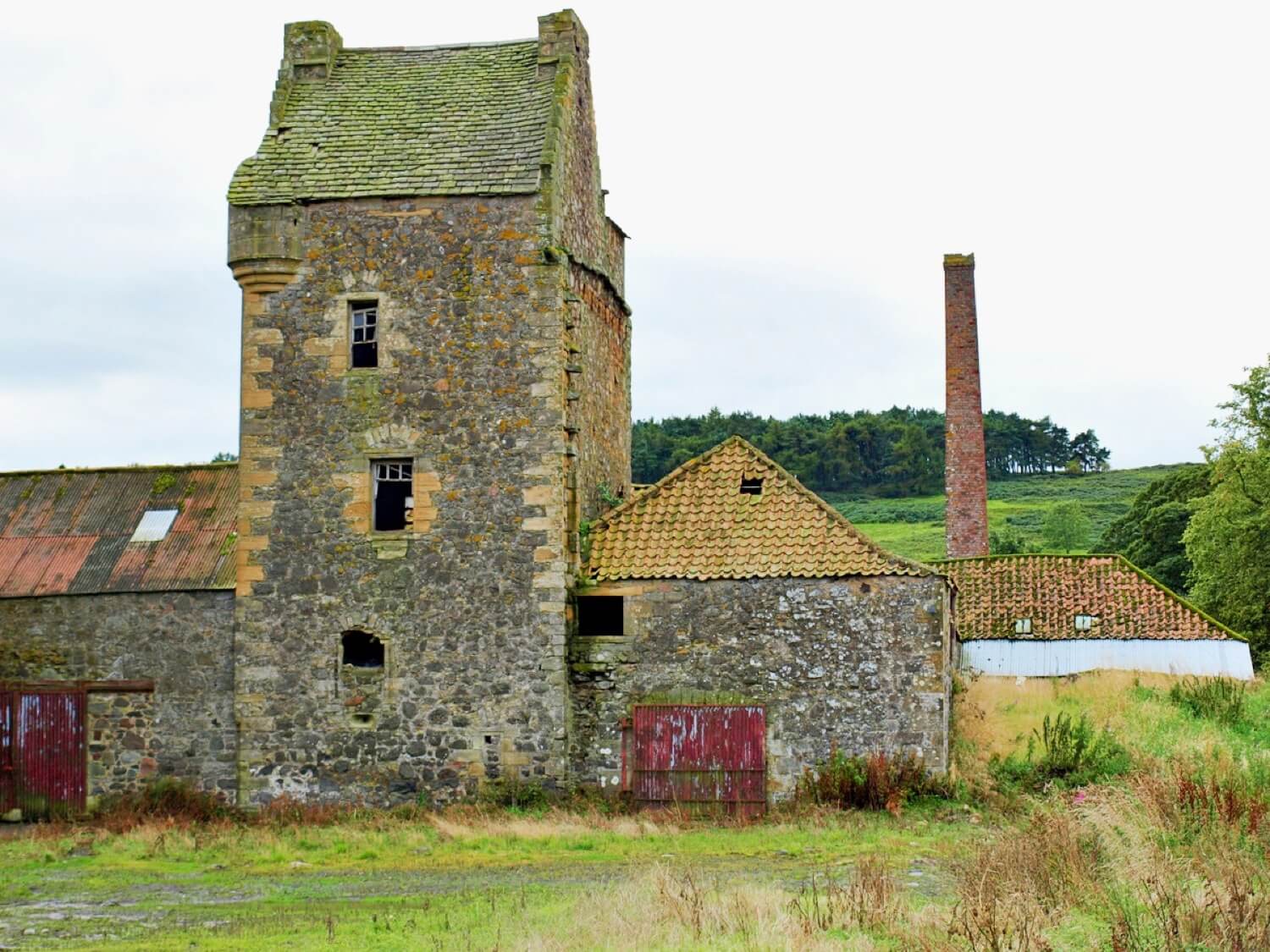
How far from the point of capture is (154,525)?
968 inches

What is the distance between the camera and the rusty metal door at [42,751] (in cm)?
2264

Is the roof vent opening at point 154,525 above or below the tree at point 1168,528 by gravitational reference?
below

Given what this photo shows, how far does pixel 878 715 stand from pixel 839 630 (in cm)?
130

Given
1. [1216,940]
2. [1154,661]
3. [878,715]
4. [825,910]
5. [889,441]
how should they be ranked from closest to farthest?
1. [1216,940]
2. [825,910]
3. [878,715]
4. [1154,661]
5. [889,441]

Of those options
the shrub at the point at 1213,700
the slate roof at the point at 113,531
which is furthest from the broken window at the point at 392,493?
the shrub at the point at 1213,700

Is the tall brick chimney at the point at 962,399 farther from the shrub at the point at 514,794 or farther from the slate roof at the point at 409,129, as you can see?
the shrub at the point at 514,794

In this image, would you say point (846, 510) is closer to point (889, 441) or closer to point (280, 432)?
point (889, 441)

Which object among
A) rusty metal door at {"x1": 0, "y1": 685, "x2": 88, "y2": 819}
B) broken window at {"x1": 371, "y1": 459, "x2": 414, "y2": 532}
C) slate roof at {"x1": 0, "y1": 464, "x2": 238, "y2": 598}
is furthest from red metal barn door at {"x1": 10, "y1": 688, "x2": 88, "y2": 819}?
broken window at {"x1": 371, "y1": 459, "x2": 414, "y2": 532}

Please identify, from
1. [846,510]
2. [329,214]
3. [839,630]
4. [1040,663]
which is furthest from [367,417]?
[846,510]

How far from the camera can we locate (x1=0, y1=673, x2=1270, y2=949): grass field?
12.5m

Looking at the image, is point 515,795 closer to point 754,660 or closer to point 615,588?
point 615,588

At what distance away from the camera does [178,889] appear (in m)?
17.2

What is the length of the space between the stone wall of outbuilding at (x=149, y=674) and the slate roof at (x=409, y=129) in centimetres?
631

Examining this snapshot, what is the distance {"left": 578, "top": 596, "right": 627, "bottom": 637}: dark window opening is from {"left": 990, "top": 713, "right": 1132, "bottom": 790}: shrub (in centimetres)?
588
